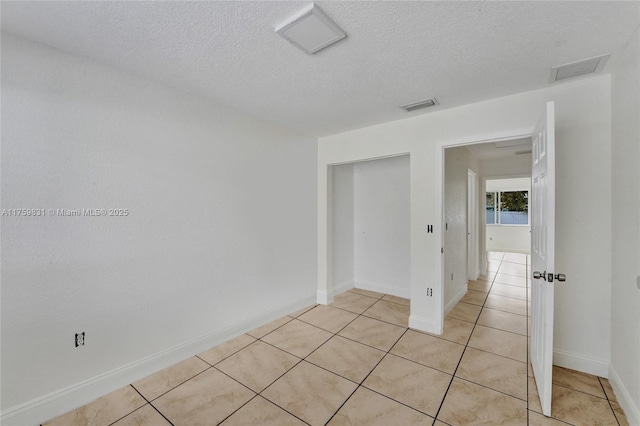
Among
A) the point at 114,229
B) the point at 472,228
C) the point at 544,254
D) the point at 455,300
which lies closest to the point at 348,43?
the point at 544,254

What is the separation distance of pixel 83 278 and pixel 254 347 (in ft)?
5.03

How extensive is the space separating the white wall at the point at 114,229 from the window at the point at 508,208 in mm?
8927

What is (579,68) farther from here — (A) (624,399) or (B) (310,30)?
(A) (624,399)

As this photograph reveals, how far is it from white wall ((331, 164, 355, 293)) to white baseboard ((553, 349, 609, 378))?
2.58 metres

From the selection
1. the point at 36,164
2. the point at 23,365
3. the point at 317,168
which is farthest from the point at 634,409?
the point at 36,164

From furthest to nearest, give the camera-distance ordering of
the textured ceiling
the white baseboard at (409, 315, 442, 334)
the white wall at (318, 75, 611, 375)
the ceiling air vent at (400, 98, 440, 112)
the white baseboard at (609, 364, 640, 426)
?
the white baseboard at (409, 315, 442, 334)
the ceiling air vent at (400, 98, 440, 112)
the white wall at (318, 75, 611, 375)
the white baseboard at (609, 364, 640, 426)
the textured ceiling

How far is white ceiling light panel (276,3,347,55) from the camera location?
1433 mm

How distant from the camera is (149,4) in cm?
138

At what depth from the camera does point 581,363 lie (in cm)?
219

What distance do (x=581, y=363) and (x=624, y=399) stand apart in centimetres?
44

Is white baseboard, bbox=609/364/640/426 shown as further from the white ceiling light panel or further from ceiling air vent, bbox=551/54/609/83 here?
the white ceiling light panel

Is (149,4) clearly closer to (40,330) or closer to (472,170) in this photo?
(40,330)

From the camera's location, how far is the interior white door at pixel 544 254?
1.72 meters

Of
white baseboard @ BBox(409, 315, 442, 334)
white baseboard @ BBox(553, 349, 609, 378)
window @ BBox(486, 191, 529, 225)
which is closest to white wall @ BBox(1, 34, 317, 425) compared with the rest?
white baseboard @ BBox(409, 315, 442, 334)
